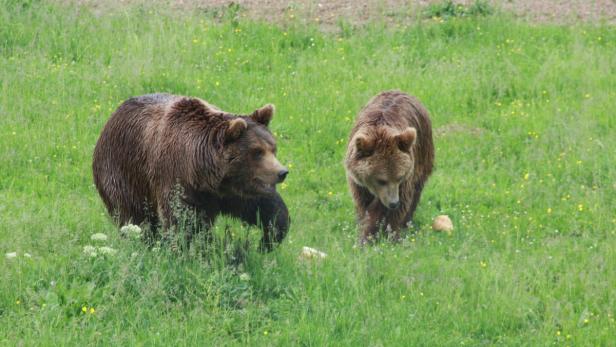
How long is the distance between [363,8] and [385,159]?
565 cm

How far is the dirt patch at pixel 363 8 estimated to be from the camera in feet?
48.1

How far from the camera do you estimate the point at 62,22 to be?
1428cm

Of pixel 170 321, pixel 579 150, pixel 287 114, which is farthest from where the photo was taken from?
pixel 287 114

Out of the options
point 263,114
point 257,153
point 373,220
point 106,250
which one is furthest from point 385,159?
point 106,250

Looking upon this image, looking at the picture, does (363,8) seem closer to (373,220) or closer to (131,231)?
(373,220)

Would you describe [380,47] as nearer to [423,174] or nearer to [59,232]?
[423,174]

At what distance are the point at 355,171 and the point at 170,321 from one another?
2.93 m

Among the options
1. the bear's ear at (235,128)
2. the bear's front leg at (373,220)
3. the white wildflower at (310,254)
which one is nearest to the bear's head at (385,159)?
the bear's front leg at (373,220)

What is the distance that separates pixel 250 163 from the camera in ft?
27.2

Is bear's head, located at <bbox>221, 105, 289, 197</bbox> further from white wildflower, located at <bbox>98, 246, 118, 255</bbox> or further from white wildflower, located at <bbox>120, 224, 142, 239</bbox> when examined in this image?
white wildflower, located at <bbox>98, 246, 118, 255</bbox>

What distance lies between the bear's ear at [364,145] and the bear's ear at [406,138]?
236mm

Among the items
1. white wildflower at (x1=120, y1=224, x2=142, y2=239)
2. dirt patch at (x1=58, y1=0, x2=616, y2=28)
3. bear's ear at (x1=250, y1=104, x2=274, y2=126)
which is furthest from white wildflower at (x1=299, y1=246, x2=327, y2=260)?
dirt patch at (x1=58, y1=0, x2=616, y2=28)

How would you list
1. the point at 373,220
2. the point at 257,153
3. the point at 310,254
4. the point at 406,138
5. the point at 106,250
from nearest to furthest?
the point at 106,250, the point at 257,153, the point at 310,254, the point at 406,138, the point at 373,220

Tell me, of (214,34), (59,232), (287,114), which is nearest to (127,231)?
(59,232)
